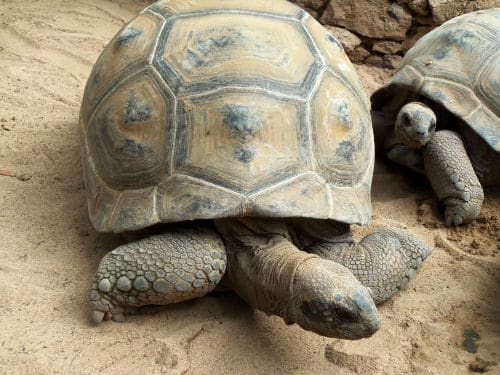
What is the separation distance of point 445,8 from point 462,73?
177 centimetres

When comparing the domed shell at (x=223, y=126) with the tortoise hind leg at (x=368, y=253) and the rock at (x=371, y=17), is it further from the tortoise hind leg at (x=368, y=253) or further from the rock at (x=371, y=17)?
the rock at (x=371, y=17)

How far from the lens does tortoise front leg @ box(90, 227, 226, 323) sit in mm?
2838

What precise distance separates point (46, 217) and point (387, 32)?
153 inches

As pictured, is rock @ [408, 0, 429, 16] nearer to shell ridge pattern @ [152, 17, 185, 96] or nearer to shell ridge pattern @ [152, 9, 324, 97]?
shell ridge pattern @ [152, 9, 324, 97]

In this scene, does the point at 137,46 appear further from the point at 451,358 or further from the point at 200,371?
the point at 451,358

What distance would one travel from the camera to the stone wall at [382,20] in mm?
5863

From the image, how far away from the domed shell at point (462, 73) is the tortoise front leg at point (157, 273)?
2.20 metres

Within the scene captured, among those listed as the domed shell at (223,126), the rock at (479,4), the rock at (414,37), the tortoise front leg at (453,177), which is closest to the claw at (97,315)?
the domed shell at (223,126)

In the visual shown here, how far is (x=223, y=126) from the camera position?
2934 mm

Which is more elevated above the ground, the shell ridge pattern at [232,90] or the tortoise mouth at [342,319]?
the shell ridge pattern at [232,90]

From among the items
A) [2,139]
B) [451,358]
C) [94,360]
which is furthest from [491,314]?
[2,139]

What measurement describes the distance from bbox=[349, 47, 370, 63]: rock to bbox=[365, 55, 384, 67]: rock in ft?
0.14

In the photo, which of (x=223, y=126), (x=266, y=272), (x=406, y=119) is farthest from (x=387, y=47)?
(x=266, y=272)

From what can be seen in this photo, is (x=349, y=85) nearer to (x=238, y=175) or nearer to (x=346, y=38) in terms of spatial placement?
(x=238, y=175)
